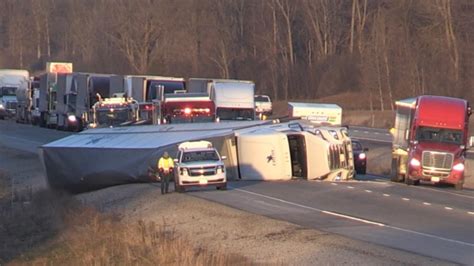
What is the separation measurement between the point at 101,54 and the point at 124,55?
10.3 metres

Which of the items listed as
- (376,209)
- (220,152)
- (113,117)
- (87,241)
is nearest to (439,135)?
(220,152)

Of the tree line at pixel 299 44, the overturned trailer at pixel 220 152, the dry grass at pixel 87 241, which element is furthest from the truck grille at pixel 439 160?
the tree line at pixel 299 44

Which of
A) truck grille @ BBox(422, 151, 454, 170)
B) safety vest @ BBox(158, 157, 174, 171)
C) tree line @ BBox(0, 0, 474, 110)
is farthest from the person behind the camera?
tree line @ BBox(0, 0, 474, 110)

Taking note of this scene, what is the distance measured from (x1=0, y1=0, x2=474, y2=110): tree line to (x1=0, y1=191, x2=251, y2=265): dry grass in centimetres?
5164

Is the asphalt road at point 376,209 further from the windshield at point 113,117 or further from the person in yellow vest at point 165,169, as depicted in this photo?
the windshield at point 113,117

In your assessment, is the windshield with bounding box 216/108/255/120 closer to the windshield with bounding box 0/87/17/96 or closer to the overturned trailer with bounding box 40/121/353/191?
the overturned trailer with bounding box 40/121/353/191

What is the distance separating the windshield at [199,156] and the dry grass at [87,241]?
358 cm

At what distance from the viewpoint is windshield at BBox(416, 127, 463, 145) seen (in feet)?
136

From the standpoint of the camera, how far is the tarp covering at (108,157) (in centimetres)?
3862

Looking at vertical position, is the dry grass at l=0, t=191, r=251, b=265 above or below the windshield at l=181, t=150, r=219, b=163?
below

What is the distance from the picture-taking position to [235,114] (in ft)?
170

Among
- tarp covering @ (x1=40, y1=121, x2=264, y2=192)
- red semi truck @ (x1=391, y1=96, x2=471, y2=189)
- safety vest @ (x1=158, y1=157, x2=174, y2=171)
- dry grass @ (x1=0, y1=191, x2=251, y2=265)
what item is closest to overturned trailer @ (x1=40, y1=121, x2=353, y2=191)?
tarp covering @ (x1=40, y1=121, x2=264, y2=192)

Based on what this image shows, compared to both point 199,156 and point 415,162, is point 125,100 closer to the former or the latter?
point 415,162

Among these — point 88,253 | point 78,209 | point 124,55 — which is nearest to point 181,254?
point 88,253
